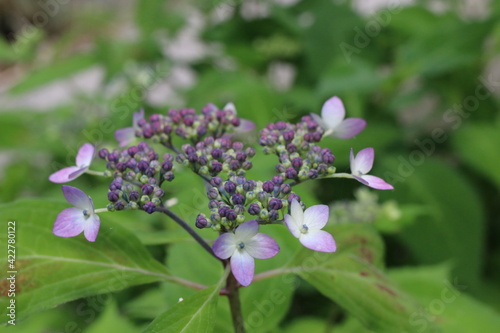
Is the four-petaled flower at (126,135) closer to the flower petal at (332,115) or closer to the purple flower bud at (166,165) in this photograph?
the purple flower bud at (166,165)

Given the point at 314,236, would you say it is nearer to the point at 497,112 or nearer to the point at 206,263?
the point at 206,263

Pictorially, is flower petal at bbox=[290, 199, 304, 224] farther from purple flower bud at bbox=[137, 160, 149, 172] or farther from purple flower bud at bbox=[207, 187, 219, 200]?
purple flower bud at bbox=[137, 160, 149, 172]

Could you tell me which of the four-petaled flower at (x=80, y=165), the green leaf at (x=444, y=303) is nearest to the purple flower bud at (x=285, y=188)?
the four-petaled flower at (x=80, y=165)

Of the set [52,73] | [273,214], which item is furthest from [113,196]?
[52,73]

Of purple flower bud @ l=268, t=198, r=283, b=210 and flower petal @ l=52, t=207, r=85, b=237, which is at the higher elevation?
purple flower bud @ l=268, t=198, r=283, b=210

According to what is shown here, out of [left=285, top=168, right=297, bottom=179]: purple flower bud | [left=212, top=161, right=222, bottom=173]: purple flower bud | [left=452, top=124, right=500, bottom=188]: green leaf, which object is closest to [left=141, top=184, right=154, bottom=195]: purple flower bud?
[left=212, top=161, right=222, bottom=173]: purple flower bud

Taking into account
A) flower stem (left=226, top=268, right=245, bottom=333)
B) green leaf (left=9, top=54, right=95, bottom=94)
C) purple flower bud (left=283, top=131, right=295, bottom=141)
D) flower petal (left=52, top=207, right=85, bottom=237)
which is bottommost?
green leaf (left=9, top=54, right=95, bottom=94)

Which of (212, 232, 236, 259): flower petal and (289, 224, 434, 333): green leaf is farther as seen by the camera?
(289, 224, 434, 333): green leaf
